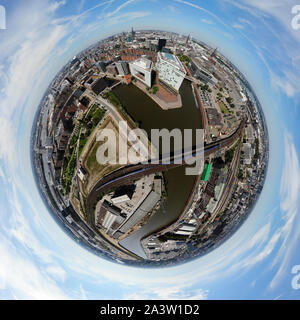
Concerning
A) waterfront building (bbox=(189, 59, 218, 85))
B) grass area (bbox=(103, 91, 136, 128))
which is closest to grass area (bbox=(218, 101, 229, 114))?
waterfront building (bbox=(189, 59, 218, 85))

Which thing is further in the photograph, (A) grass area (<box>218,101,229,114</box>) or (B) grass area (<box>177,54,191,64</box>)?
(B) grass area (<box>177,54,191,64</box>)

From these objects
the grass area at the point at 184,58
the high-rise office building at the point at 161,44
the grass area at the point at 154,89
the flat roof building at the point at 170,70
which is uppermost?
the high-rise office building at the point at 161,44

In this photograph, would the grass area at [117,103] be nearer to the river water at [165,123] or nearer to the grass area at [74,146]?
the river water at [165,123]

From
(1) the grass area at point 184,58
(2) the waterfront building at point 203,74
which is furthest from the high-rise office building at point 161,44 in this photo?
(2) the waterfront building at point 203,74

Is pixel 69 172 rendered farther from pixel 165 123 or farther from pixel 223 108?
pixel 223 108

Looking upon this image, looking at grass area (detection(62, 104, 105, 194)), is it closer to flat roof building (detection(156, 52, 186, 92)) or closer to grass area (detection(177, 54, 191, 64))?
flat roof building (detection(156, 52, 186, 92))
